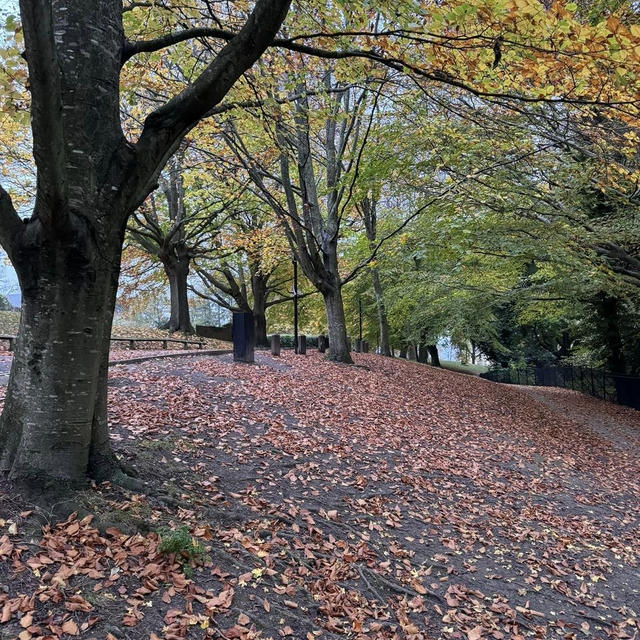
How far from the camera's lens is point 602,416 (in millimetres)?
15031

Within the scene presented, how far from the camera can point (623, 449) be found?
10523 millimetres

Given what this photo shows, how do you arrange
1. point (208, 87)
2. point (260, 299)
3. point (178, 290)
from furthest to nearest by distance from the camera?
1. point (260, 299)
2. point (178, 290)
3. point (208, 87)

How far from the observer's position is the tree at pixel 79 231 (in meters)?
3.20

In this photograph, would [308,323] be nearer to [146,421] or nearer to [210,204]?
[210,204]

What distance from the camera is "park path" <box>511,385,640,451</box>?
11.8 meters

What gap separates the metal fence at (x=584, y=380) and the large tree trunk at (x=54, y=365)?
18.3 meters

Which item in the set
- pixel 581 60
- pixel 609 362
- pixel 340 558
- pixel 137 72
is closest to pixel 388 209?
pixel 609 362

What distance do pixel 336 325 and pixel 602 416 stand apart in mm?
9274

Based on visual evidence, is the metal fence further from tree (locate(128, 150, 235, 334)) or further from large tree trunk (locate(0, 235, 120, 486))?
large tree trunk (locate(0, 235, 120, 486))

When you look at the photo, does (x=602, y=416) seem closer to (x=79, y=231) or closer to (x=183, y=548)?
(x=183, y=548)

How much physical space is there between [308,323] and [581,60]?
2745 centimetres

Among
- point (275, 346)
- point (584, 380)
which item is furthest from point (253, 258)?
point (584, 380)

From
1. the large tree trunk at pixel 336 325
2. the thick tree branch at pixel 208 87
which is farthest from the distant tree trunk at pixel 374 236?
the thick tree branch at pixel 208 87

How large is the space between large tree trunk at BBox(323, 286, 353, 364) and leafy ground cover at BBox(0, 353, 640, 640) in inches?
189
